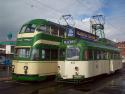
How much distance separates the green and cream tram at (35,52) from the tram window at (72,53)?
107 centimetres

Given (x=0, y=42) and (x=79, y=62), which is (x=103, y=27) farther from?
(x=0, y=42)

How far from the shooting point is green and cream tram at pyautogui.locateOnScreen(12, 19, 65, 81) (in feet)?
57.1

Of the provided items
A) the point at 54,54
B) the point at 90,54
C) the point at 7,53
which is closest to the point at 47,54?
the point at 54,54

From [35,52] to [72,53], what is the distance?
262 cm

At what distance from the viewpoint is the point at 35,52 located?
17469 millimetres

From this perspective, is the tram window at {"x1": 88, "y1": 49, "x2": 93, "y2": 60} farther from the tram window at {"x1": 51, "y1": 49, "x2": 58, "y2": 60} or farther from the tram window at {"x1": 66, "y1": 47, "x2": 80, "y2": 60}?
the tram window at {"x1": 51, "y1": 49, "x2": 58, "y2": 60}

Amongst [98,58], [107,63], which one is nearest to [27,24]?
[98,58]

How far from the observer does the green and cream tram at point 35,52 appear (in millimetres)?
17391

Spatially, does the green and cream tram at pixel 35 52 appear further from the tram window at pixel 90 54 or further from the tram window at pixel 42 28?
the tram window at pixel 90 54

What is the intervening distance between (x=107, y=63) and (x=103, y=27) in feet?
53.2

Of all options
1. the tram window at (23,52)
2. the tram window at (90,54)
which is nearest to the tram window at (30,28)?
the tram window at (23,52)

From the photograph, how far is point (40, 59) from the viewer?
58.6 feet

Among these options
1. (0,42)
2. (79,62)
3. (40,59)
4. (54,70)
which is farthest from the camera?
(0,42)

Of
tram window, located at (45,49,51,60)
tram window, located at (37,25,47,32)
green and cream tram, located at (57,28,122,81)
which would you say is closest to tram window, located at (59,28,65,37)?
tram window, located at (37,25,47,32)
